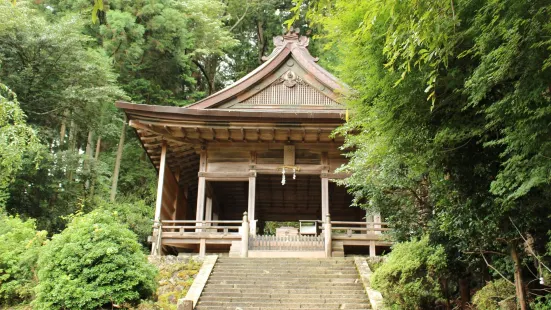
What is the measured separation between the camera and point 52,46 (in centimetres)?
1554

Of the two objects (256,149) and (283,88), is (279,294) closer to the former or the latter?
(256,149)

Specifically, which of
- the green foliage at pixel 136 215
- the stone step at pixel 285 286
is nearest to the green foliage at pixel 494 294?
the stone step at pixel 285 286

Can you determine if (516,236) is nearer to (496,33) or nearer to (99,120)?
(496,33)

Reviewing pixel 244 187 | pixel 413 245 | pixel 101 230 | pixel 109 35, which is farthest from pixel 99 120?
pixel 413 245

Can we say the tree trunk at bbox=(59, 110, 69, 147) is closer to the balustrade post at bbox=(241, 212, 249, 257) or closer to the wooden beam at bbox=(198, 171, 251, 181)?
the wooden beam at bbox=(198, 171, 251, 181)

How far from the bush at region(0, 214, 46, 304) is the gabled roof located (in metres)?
6.70

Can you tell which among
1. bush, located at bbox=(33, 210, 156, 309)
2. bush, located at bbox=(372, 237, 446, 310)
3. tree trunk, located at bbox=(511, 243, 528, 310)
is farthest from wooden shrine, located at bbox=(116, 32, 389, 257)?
tree trunk, located at bbox=(511, 243, 528, 310)

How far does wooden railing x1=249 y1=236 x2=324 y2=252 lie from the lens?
12.2 metres

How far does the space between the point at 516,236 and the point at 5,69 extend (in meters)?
15.5

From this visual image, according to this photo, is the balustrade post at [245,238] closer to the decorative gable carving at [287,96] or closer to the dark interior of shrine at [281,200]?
the dark interior of shrine at [281,200]

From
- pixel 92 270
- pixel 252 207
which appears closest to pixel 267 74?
pixel 252 207

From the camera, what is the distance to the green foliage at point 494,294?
5844 millimetres

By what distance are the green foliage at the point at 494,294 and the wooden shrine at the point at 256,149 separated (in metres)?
5.69

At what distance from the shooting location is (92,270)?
756cm
